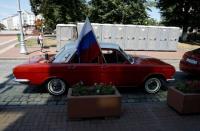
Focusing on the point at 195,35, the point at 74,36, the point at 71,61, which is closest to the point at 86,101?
the point at 71,61

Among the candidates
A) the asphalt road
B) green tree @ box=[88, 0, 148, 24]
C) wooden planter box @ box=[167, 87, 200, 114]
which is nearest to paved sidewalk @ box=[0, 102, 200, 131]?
wooden planter box @ box=[167, 87, 200, 114]

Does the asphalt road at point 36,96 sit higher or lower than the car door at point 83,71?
lower

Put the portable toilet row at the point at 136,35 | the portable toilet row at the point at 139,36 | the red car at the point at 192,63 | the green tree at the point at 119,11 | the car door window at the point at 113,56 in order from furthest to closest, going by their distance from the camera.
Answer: the green tree at the point at 119,11
the portable toilet row at the point at 139,36
the portable toilet row at the point at 136,35
the red car at the point at 192,63
the car door window at the point at 113,56

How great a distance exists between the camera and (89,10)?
28547 mm

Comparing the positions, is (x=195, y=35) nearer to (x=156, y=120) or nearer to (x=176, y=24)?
(x=176, y=24)

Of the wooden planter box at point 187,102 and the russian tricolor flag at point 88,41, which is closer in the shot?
the wooden planter box at point 187,102

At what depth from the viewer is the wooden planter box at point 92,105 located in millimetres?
5465

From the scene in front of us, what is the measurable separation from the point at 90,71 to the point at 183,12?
2917cm

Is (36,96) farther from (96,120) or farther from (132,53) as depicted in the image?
(132,53)

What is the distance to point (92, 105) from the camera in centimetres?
551

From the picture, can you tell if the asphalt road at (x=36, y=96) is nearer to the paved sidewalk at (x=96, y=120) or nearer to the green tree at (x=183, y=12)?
the paved sidewalk at (x=96, y=120)

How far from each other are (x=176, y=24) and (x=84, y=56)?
100.0ft

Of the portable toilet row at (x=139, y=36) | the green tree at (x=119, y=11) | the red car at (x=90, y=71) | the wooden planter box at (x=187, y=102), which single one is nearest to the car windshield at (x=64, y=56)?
the red car at (x=90, y=71)

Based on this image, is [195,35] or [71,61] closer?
[71,61]
